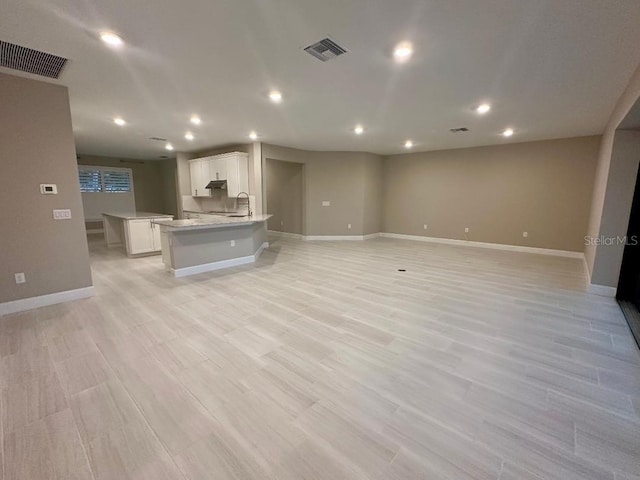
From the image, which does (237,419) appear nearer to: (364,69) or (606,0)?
(364,69)

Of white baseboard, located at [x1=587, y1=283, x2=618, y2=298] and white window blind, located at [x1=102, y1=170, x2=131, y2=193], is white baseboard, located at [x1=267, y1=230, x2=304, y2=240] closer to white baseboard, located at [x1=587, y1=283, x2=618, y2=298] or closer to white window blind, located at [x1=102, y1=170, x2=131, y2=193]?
white window blind, located at [x1=102, y1=170, x2=131, y2=193]

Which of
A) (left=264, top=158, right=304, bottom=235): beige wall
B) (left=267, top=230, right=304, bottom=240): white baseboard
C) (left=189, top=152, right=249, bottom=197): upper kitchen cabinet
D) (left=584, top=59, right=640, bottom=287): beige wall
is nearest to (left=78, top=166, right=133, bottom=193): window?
(left=189, top=152, right=249, bottom=197): upper kitchen cabinet

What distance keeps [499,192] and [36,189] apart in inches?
348

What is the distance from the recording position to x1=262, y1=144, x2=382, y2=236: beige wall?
816 cm

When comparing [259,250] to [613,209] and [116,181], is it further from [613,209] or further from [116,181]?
[116,181]

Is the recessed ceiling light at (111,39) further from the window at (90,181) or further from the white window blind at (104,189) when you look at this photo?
the window at (90,181)

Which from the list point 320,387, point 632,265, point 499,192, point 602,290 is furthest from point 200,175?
point 632,265

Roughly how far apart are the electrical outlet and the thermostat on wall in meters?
0.22

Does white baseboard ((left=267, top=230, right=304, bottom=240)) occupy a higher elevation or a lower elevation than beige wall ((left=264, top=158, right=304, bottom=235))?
lower

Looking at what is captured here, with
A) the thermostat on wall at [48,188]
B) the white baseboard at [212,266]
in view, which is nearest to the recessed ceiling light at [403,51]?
the thermostat on wall at [48,188]

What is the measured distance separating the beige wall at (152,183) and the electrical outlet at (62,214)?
7.83 m

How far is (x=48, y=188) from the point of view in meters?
3.37

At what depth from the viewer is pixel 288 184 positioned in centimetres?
891

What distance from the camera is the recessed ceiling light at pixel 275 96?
11.2 feet
